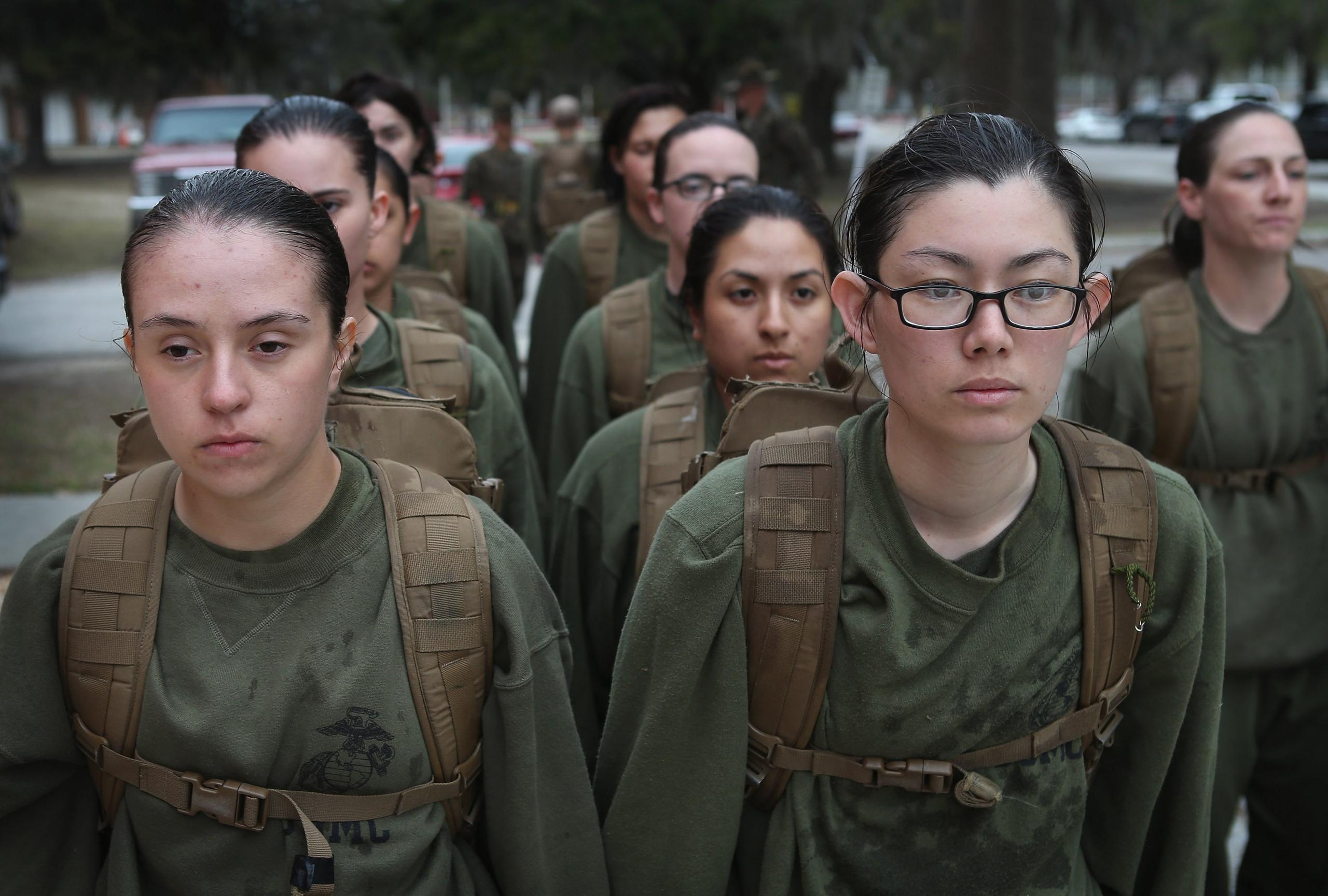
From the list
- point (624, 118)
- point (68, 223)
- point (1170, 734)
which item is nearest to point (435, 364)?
point (1170, 734)

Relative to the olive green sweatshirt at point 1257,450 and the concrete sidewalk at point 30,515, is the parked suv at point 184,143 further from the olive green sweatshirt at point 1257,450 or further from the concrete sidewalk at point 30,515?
the olive green sweatshirt at point 1257,450

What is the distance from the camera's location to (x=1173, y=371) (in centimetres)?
374

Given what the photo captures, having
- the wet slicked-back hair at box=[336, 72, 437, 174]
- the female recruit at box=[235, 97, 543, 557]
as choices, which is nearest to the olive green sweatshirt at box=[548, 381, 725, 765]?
the female recruit at box=[235, 97, 543, 557]

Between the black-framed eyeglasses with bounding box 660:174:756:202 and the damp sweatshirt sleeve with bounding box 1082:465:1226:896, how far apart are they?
2.57 metres

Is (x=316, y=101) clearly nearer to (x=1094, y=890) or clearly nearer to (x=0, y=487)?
(x=1094, y=890)

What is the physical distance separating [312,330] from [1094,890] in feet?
5.68

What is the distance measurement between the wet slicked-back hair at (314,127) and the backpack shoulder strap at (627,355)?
1.00 metres

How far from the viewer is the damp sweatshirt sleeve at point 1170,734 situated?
2.29m

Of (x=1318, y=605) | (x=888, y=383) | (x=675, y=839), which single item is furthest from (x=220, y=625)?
(x=1318, y=605)

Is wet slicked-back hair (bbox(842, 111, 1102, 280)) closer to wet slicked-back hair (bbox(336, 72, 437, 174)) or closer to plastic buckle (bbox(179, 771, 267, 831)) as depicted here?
plastic buckle (bbox(179, 771, 267, 831))

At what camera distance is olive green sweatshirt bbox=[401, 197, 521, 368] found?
5859mm

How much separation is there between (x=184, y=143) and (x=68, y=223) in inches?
377

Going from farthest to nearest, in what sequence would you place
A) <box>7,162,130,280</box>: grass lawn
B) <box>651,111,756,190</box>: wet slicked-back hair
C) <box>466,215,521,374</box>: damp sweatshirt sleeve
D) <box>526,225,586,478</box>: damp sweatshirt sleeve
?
<box>7,162,130,280</box>: grass lawn → <box>466,215,521,374</box>: damp sweatshirt sleeve → <box>526,225,586,478</box>: damp sweatshirt sleeve → <box>651,111,756,190</box>: wet slicked-back hair

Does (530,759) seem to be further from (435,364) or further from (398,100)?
(398,100)
